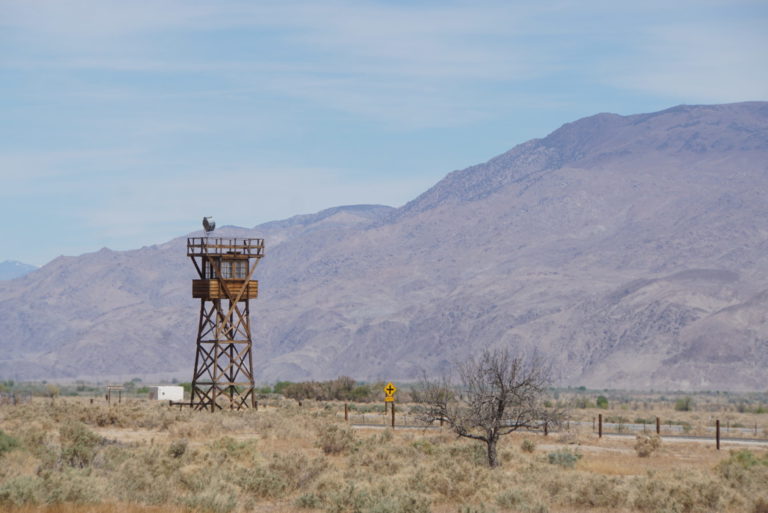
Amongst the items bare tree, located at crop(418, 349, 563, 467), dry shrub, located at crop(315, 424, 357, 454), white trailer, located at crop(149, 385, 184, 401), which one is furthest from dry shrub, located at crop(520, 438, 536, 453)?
white trailer, located at crop(149, 385, 184, 401)

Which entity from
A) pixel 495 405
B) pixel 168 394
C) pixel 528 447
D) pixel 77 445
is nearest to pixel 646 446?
pixel 528 447

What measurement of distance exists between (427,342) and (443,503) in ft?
526

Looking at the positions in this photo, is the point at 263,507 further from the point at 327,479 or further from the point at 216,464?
the point at 216,464

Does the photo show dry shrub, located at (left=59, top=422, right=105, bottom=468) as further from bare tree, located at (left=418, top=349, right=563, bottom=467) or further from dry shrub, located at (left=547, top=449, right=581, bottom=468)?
dry shrub, located at (left=547, top=449, right=581, bottom=468)

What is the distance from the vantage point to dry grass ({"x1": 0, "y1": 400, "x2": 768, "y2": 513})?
20.1 metres

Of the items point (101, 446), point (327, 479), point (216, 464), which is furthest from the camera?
point (101, 446)

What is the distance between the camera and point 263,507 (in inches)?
918

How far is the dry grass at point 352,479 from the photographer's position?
20109 mm

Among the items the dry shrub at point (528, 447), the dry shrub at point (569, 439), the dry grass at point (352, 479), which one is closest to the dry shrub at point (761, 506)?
the dry grass at point (352, 479)

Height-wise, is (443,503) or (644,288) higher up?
(644,288)

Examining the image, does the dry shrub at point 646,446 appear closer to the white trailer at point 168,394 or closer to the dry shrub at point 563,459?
the dry shrub at point 563,459

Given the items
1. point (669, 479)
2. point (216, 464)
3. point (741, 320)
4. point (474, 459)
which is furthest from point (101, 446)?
point (741, 320)

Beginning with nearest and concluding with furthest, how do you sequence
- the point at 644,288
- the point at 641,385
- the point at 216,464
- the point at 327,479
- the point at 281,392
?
the point at 327,479
the point at 216,464
the point at 281,392
the point at 641,385
the point at 644,288

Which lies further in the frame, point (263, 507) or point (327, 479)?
point (327, 479)
